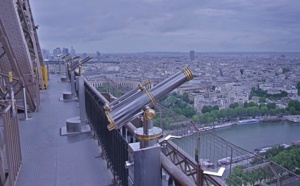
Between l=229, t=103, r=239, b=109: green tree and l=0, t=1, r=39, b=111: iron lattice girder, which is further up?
l=0, t=1, r=39, b=111: iron lattice girder

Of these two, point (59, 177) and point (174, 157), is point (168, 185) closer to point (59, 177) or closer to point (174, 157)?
→ point (59, 177)

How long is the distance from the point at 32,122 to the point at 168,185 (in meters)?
→ 5.14

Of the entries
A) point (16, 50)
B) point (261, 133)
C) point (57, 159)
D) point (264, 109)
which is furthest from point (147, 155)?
point (261, 133)

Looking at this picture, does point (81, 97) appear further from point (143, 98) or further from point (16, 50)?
point (16, 50)

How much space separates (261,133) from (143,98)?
12.2m

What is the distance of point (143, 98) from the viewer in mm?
1337

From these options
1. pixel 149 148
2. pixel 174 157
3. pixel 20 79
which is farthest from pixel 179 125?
pixel 20 79

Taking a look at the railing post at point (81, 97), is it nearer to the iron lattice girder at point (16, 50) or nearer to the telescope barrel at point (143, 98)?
the iron lattice girder at point (16, 50)

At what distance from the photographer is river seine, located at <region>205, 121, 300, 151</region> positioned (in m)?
11.3

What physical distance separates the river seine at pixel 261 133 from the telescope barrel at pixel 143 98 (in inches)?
406

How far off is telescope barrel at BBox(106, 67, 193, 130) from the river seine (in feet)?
33.9

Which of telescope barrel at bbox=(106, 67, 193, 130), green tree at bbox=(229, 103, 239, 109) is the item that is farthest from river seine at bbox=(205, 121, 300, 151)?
telescope barrel at bbox=(106, 67, 193, 130)

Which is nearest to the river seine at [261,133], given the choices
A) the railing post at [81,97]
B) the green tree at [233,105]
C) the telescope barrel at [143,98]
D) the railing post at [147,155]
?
the green tree at [233,105]

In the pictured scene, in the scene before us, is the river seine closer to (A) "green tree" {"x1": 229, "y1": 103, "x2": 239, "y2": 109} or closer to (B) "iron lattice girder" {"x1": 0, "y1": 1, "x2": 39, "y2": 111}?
(A) "green tree" {"x1": 229, "y1": 103, "x2": 239, "y2": 109}
